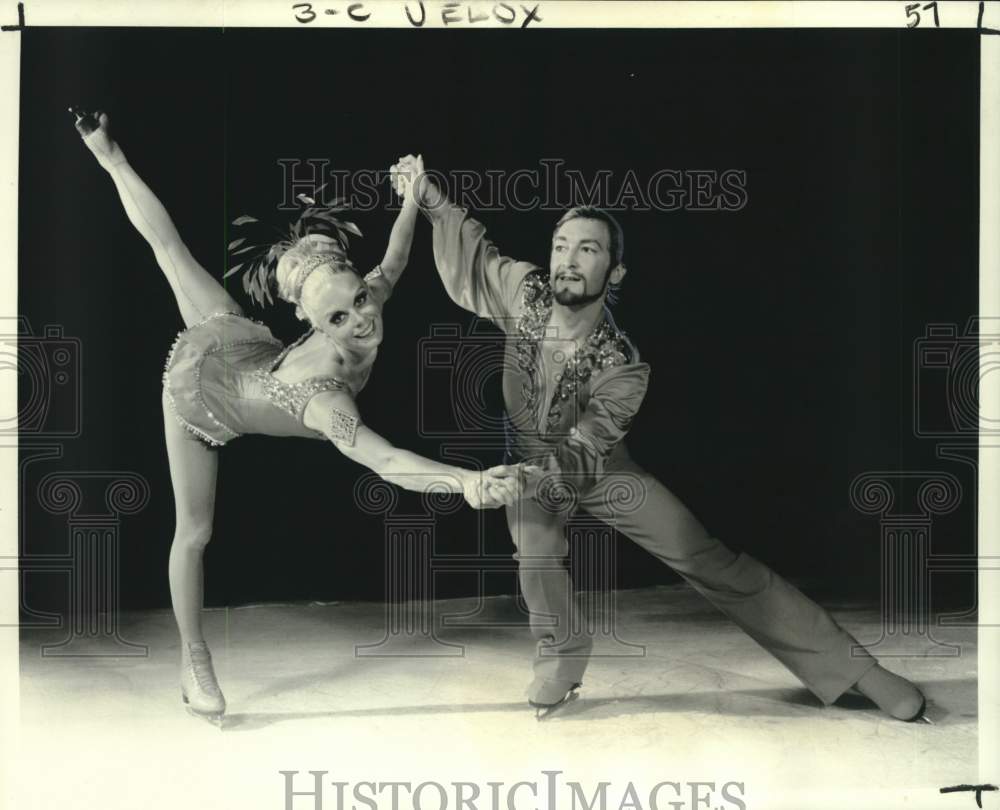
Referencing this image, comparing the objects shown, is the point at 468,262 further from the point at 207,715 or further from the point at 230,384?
the point at 207,715

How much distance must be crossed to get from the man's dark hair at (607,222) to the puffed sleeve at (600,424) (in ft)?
1.43

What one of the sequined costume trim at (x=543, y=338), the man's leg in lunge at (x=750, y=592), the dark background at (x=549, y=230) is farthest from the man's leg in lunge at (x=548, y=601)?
the sequined costume trim at (x=543, y=338)

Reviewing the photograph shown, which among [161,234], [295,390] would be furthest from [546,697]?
[161,234]

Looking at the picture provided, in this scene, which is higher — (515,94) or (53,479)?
(515,94)

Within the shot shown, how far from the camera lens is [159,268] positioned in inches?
186

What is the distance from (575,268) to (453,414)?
0.74 metres

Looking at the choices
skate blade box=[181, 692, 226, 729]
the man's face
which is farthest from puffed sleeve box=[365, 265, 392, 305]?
skate blade box=[181, 692, 226, 729]

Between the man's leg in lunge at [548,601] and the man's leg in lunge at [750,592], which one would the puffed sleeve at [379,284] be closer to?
the man's leg in lunge at [548,601]

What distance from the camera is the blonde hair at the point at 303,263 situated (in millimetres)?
4660

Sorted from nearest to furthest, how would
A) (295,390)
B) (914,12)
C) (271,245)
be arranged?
(295,390)
(271,245)
(914,12)

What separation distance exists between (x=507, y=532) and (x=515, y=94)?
1711 mm

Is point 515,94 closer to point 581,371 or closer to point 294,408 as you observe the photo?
point 581,371

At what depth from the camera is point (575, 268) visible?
472 centimetres

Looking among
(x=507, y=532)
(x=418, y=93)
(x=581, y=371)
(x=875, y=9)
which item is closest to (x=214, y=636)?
(x=507, y=532)
